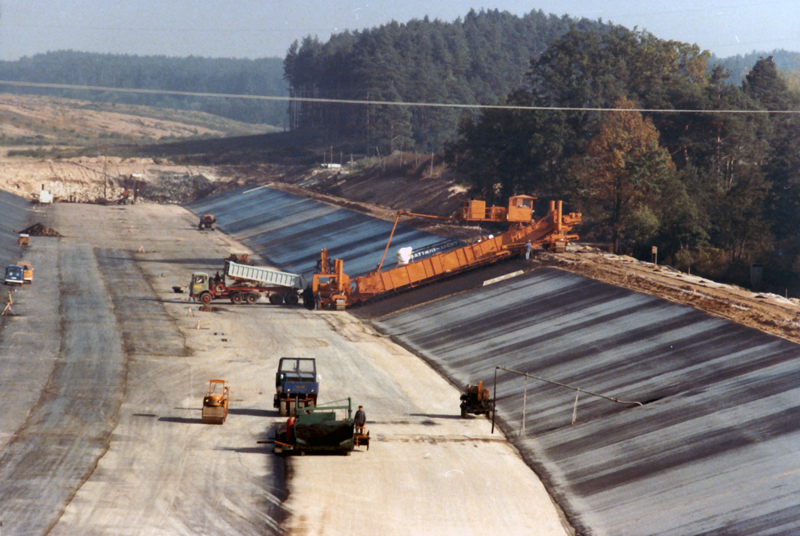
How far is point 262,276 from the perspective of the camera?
52156 mm

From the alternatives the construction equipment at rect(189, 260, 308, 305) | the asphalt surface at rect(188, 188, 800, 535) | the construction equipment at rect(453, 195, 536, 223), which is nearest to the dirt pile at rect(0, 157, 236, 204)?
the construction equipment at rect(189, 260, 308, 305)

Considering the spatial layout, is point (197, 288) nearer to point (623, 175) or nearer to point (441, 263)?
point (441, 263)

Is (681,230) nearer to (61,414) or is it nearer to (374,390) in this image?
(374,390)

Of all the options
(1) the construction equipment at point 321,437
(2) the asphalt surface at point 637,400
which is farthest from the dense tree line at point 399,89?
(1) the construction equipment at point 321,437

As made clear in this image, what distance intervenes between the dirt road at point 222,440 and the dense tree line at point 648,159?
2819cm

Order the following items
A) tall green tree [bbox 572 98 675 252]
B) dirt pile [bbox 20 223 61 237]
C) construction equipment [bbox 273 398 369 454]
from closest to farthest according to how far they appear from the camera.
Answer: construction equipment [bbox 273 398 369 454], tall green tree [bbox 572 98 675 252], dirt pile [bbox 20 223 61 237]

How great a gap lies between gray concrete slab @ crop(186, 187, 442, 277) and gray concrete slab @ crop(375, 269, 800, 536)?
24345mm

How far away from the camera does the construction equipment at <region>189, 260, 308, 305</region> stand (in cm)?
5131

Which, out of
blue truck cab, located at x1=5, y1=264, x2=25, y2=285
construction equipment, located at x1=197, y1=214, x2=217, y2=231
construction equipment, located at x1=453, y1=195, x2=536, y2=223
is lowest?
construction equipment, located at x1=197, y1=214, x2=217, y2=231

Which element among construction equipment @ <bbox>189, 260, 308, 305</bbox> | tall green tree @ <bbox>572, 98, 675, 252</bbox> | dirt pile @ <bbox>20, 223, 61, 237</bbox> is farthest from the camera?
dirt pile @ <bbox>20, 223, 61, 237</bbox>

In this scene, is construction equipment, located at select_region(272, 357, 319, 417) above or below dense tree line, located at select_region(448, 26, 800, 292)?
below

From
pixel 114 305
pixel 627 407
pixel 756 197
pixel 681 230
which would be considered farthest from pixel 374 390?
pixel 756 197

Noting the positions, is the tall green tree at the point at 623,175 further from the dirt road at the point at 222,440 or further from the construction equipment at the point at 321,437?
the construction equipment at the point at 321,437

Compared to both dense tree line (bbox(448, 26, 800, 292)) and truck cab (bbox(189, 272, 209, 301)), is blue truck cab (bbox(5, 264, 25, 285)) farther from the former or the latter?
dense tree line (bbox(448, 26, 800, 292))
